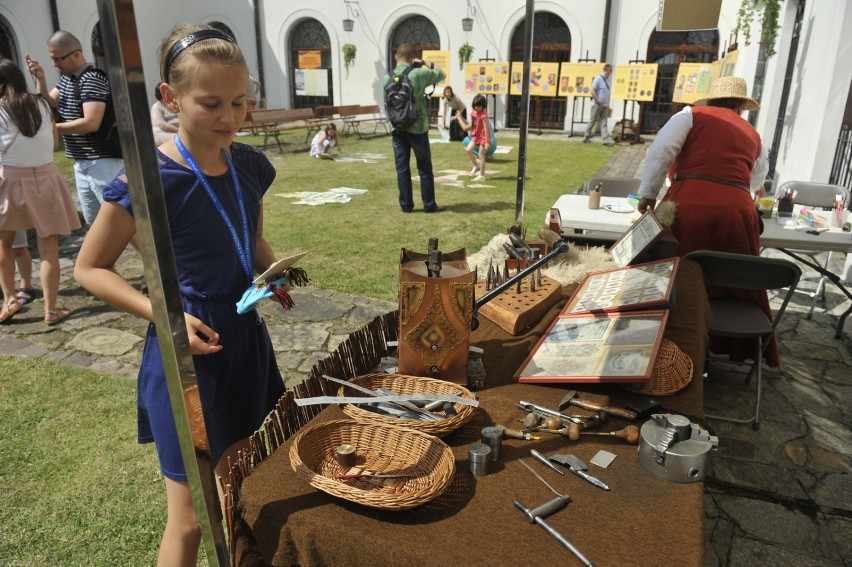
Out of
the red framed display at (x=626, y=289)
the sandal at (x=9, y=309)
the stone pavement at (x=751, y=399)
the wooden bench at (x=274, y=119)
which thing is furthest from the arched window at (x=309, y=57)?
the red framed display at (x=626, y=289)

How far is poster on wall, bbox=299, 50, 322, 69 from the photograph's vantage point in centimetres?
2008

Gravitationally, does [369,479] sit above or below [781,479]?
above

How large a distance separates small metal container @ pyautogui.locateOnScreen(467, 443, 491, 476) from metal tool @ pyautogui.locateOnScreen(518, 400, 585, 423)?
308 millimetres

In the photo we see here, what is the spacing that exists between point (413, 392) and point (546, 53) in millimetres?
17894

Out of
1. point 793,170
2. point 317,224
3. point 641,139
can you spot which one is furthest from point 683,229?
point 641,139

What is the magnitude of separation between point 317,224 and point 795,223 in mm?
5158

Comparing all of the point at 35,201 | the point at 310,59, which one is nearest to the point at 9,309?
the point at 35,201

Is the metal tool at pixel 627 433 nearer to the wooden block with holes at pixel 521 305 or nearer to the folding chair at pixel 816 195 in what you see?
the wooden block with holes at pixel 521 305

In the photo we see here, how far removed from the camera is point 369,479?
4.35 feet

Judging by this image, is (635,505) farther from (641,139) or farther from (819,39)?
(641,139)

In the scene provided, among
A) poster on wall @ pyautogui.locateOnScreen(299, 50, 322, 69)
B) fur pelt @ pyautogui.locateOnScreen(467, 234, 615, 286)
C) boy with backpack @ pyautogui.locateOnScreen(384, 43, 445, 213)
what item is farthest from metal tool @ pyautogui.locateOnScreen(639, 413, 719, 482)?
poster on wall @ pyautogui.locateOnScreen(299, 50, 322, 69)

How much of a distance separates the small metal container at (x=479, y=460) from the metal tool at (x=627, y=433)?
0.34 meters

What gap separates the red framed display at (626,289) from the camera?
2.09 m

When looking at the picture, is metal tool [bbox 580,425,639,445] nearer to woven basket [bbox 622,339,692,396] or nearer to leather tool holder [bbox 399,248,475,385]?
woven basket [bbox 622,339,692,396]
